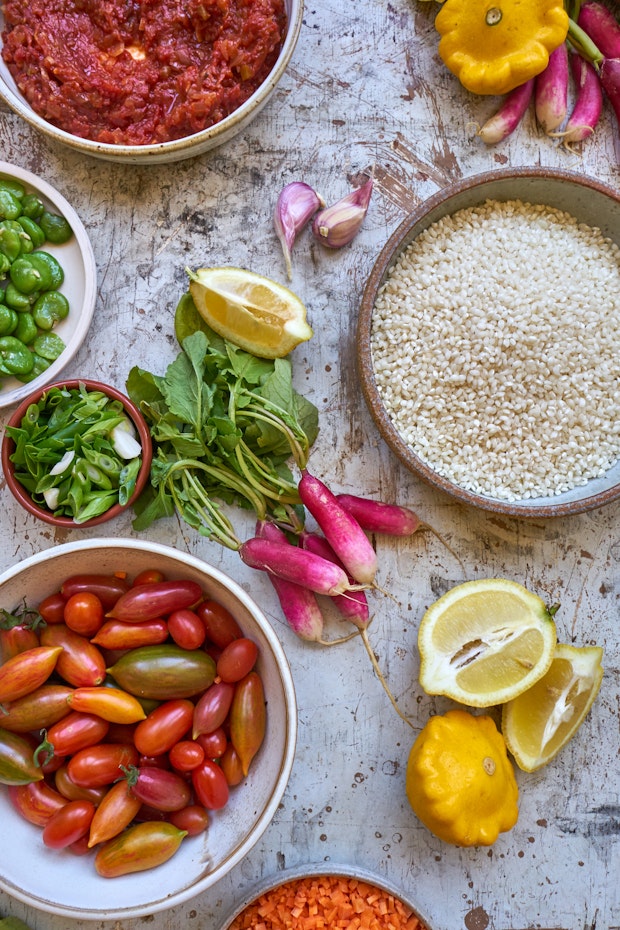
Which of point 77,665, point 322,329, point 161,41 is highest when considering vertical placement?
point 161,41

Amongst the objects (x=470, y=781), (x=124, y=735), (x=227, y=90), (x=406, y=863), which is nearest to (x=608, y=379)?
(x=470, y=781)

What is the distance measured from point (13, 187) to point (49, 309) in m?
0.29

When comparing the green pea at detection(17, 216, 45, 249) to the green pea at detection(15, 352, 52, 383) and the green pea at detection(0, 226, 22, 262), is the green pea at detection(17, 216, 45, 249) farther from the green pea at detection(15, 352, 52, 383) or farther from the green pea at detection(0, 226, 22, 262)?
the green pea at detection(15, 352, 52, 383)

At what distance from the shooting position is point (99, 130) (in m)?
1.66

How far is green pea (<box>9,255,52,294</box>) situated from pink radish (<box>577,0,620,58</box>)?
1.39 metres

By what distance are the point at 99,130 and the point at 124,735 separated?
1316 millimetres

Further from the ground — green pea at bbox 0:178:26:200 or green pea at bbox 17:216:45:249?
green pea at bbox 0:178:26:200

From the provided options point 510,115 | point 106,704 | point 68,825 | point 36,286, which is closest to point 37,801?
point 68,825

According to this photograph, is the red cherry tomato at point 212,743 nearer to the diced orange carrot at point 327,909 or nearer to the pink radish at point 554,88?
the diced orange carrot at point 327,909

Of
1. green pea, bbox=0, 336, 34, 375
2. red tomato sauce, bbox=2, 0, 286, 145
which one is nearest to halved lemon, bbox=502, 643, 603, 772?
green pea, bbox=0, 336, 34, 375

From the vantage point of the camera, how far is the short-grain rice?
1.61 meters

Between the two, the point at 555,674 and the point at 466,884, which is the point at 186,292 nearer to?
the point at 555,674

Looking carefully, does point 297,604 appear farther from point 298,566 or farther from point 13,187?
point 13,187

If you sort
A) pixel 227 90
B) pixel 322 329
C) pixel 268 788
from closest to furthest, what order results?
pixel 268 788, pixel 227 90, pixel 322 329
